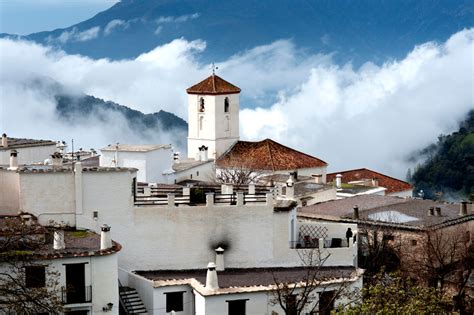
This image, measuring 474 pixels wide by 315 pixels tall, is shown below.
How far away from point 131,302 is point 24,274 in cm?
493

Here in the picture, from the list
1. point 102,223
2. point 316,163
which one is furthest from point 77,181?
point 316,163

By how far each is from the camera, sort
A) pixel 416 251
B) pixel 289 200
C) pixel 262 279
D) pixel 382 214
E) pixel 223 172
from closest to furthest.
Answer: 1. pixel 262 279
2. pixel 289 200
3. pixel 416 251
4. pixel 382 214
5. pixel 223 172

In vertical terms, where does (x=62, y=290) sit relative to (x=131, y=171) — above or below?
below

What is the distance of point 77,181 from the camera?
1665 inches

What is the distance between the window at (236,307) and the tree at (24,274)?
488 centimetres

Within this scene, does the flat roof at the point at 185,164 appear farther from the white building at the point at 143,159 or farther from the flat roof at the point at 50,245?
the flat roof at the point at 50,245

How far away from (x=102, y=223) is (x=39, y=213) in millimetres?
1846

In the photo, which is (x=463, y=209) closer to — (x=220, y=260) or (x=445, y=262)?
(x=445, y=262)

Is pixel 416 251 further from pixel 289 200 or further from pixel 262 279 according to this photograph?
pixel 262 279

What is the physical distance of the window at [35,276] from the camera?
37.0 metres

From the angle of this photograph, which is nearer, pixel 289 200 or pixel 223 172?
pixel 289 200

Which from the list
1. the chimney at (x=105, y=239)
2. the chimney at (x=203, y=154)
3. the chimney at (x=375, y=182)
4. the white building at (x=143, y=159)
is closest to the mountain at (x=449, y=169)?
the chimney at (x=375, y=182)

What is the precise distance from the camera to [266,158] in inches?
3191

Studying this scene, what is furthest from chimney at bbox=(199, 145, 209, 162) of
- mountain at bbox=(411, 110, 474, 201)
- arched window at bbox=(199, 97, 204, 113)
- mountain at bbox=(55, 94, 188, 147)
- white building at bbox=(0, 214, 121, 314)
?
mountain at bbox=(55, 94, 188, 147)
